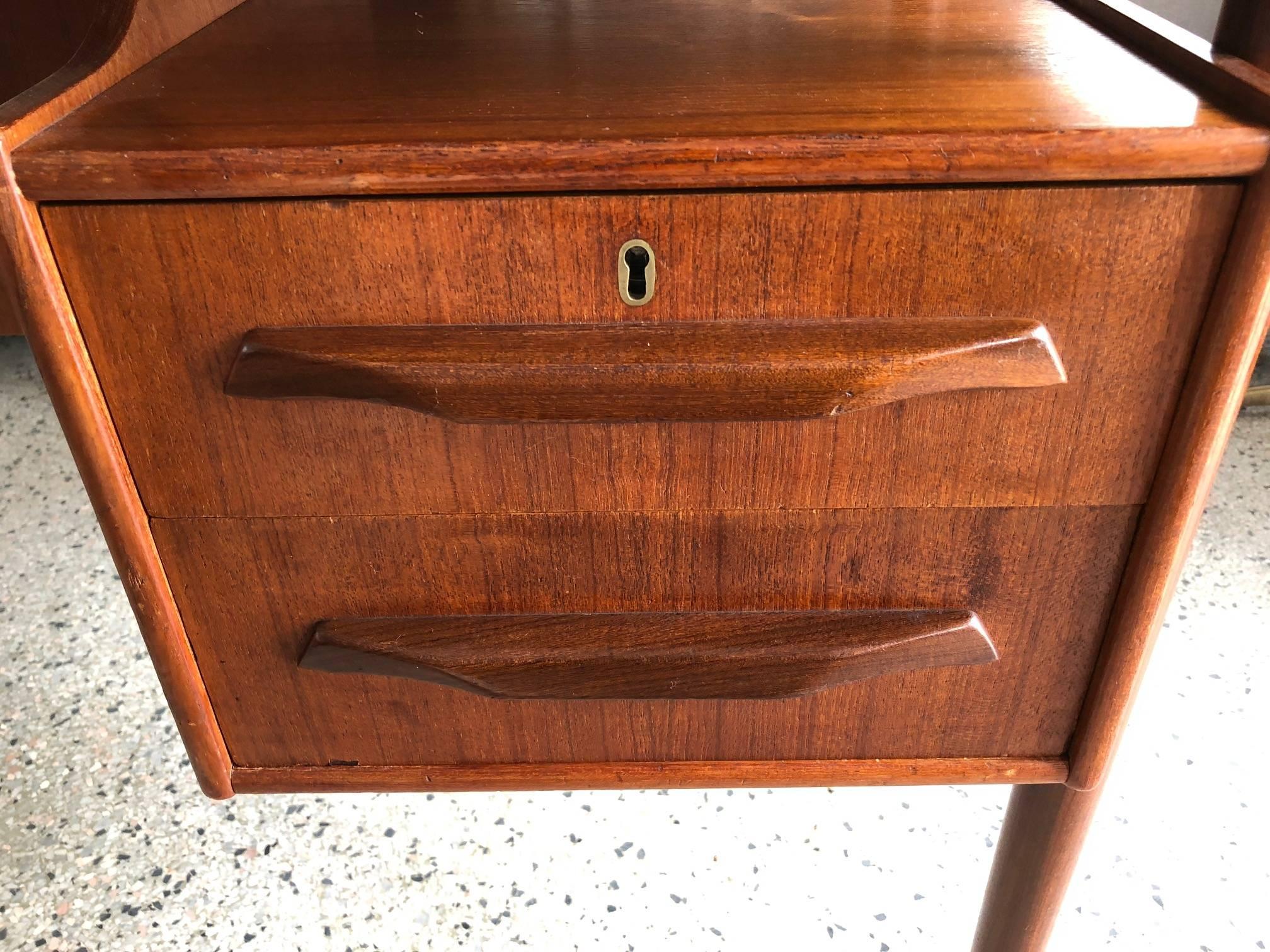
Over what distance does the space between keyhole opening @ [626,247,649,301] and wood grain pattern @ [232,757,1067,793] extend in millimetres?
283

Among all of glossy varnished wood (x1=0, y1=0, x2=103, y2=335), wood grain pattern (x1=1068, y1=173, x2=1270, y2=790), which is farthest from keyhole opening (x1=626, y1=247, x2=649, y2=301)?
glossy varnished wood (x1=0, y1=0, x2=103, y2=335)

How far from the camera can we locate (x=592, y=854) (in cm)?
89

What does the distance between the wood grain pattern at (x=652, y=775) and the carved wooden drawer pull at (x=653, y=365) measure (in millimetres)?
236

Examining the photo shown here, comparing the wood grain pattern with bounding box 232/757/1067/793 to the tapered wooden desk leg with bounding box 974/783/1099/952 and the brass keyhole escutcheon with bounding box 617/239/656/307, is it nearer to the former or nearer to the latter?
the tapered wooden desk leg with bounding box 974/783/1099/952

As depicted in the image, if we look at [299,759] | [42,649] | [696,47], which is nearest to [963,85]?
[696,47]

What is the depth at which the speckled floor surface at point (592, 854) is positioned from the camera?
825 millimetres

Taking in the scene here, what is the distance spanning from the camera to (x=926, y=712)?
562 mm

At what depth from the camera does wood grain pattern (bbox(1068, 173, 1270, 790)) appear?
41 cm

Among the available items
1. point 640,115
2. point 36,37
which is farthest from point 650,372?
point 36,37

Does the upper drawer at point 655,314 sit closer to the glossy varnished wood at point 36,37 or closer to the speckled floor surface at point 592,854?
the speckled floor surface at point 592,854

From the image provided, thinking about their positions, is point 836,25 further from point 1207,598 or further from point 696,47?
point 1207,598

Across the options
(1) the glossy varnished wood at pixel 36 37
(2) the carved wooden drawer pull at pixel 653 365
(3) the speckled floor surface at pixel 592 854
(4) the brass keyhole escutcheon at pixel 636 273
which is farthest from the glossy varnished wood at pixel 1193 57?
(1) the glossy varnished wood at pixel 36 37

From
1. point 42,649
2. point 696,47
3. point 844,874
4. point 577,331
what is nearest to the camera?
point 577,331

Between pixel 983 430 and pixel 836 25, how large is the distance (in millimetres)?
275
